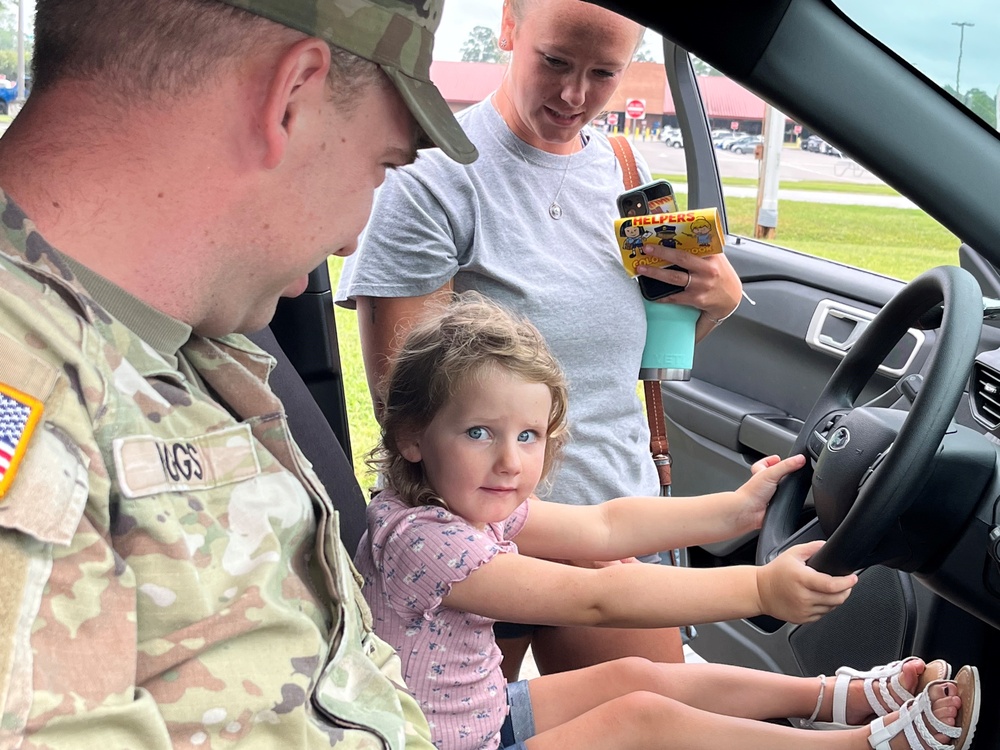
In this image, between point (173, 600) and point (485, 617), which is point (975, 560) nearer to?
point (485, 617)

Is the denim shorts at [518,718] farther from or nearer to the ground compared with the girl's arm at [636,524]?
nearer to the ground

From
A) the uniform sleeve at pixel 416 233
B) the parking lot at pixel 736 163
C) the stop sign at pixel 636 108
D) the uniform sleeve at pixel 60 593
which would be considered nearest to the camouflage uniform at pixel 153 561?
the uniform sleeve at pixel 60 593

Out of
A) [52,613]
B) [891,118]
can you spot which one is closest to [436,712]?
[52,613]

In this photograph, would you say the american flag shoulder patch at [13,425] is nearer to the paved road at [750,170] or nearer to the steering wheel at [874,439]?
the steering wheel at [874,439]

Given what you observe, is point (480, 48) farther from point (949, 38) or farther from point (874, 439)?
point (874, 439)

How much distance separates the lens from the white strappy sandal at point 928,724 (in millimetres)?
1685

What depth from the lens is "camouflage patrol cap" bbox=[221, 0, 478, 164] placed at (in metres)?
1.06

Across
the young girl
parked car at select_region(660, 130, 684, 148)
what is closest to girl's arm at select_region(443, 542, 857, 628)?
the young girl

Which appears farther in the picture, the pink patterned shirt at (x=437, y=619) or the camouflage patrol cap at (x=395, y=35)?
the pink patterned shirt at (x=437, y=619)

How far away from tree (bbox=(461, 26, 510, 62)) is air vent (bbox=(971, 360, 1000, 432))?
40.6 inches

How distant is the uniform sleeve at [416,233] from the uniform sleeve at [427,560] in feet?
1.38

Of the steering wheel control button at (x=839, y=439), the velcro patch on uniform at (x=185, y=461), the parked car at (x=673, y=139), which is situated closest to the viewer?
the velcro patch on uniform at (x=185, y=461)

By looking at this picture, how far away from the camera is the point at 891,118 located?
1142 millimetres

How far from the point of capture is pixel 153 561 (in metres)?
0.96
